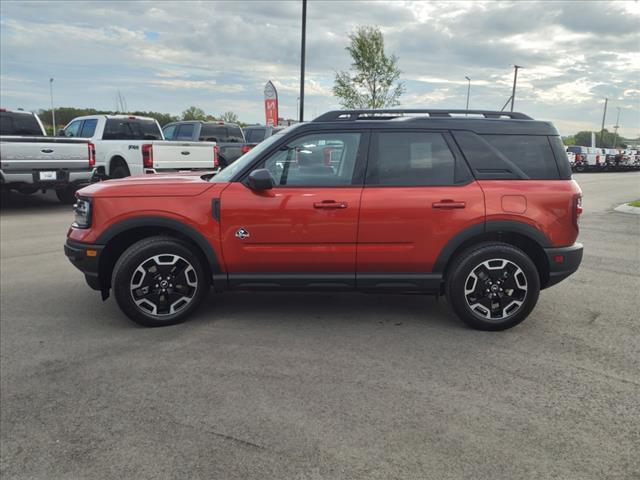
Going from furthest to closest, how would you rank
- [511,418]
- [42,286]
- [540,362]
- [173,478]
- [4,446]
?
[42,286] → [540,362] → [511,418] → [4,446] → [173,478]

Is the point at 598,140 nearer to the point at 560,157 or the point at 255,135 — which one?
the point at 255,135

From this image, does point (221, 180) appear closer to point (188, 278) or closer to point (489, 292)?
point (188, 278)

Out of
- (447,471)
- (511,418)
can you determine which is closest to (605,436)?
(511,418)

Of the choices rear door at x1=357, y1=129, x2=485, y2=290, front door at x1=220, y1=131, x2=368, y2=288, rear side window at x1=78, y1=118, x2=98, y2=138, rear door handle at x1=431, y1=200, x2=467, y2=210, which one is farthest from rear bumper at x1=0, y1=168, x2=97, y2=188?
rear door handle at x1=431, y1=200, x2=467, y2=210

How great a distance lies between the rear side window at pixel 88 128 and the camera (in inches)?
517

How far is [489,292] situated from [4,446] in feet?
11.4

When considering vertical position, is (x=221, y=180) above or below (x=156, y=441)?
above

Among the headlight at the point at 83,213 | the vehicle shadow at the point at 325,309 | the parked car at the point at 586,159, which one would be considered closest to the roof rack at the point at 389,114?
the vehicle shadow at the point at 325,309

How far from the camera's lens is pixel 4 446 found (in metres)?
2.77

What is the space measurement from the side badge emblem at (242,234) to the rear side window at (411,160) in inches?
42.1

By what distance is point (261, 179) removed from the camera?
4.18 metres

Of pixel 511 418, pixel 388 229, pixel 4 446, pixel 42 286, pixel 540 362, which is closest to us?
pixel 4 446

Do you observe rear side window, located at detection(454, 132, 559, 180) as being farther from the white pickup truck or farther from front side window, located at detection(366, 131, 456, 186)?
the white pickup truck

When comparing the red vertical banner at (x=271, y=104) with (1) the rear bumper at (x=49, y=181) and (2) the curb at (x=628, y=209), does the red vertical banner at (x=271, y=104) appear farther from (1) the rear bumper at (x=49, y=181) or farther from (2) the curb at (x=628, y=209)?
(2) the curb at (x=628, y=209)
